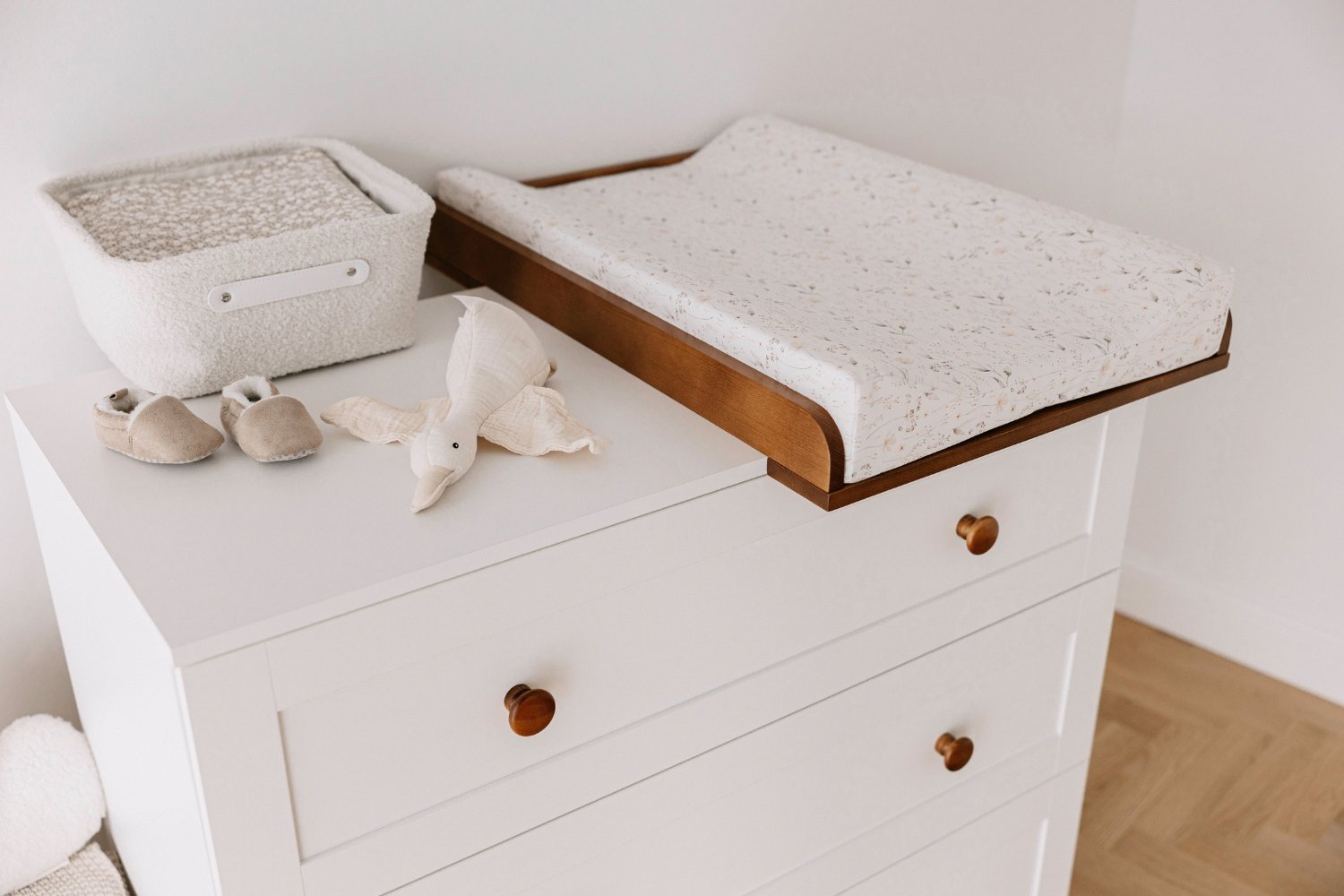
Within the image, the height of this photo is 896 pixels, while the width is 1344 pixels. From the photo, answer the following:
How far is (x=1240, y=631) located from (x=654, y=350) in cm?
157

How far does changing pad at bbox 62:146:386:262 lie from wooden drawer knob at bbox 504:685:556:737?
0.46 meters

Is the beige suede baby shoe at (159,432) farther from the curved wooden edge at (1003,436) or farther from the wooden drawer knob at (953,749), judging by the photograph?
the wooden drawer knob at (953,749)

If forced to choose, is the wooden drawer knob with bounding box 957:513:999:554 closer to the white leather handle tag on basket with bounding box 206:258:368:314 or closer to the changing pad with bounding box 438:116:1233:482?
the changing pad with bounding box 438:116:1233:482

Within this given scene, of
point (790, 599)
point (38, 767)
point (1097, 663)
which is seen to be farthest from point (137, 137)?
point (1097, 663)

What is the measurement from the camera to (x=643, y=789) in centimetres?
93

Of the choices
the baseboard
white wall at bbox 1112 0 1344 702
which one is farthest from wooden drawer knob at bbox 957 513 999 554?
the baseboard

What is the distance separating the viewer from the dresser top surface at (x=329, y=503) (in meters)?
0.71

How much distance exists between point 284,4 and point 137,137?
0.19 metres

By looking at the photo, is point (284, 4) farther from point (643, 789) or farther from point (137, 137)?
point (643, 789)

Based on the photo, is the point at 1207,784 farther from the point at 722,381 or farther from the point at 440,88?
the point at 440,88

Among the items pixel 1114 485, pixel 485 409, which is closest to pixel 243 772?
pixel 485 409

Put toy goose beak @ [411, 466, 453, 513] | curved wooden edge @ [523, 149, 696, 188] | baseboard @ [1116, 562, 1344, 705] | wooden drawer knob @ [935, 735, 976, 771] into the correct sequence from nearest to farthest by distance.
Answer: toy goose beak @ [411, 466, 453, 513] < wooden drawer knob @ [935, 735, 976, 771] < curved wooden edge @ [523, 149, 696, 188] < baseboard @ [1116, 562, 1344, 705]

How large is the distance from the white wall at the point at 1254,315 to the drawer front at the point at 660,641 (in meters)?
0.97

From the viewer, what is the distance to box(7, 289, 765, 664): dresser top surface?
27.8 inches
